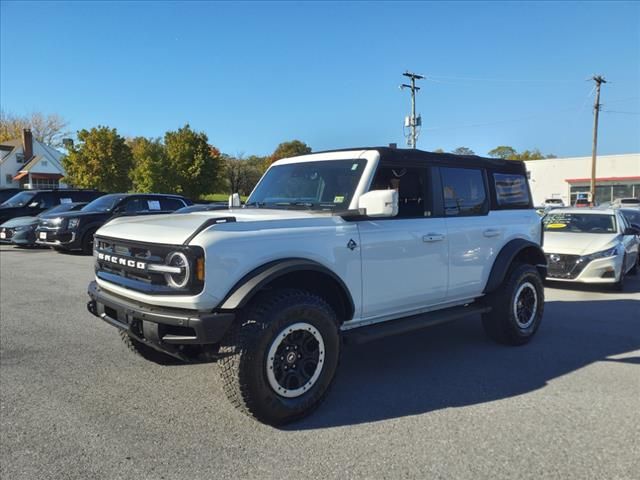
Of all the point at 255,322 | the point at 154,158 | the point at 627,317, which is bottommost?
the point at 627,317

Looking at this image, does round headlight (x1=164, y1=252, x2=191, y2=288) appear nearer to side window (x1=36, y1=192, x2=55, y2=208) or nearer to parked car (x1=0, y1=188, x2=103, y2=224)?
parked car (x1=0, y1=188, x2=103, y2=224)

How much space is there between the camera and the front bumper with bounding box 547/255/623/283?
27.6 ft

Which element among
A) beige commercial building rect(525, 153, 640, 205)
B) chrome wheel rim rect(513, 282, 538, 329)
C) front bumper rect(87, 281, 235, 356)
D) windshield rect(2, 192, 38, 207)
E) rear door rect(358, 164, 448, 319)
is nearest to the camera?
front bumper rect(87, 281, 235, 356)

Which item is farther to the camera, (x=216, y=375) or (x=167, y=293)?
(x=216, y=375)

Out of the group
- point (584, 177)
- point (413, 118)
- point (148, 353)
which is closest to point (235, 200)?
point (148, 353)

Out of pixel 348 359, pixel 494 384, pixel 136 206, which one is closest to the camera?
pixel 494 384

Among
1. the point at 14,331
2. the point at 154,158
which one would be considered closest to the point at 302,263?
the point at 14,331

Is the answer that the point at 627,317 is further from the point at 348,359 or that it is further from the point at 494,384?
the point at 348,359

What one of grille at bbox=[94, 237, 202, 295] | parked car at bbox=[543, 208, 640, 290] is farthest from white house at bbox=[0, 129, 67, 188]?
grille at bbox=[94, 237, 202, 295]

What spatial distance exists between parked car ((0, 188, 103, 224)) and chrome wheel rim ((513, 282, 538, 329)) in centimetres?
1537

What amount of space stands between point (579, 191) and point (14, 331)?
169 feet

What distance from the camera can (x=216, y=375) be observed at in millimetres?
4441

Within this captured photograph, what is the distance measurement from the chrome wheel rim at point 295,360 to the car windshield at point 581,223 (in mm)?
7717

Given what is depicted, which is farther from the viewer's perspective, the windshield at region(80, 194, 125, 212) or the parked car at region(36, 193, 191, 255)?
the windshield at region(80, 194, 125, 212)
